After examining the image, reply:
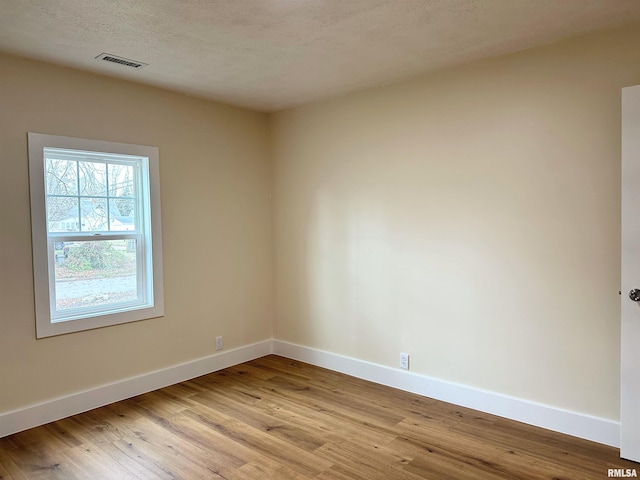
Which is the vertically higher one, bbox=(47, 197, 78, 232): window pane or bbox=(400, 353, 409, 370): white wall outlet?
bbox=(47, 197, 78, 232): window pane

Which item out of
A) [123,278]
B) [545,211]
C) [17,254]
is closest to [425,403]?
[545,211]

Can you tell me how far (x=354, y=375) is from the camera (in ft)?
12.9

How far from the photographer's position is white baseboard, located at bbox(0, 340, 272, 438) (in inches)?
116

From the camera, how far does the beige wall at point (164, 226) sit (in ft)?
9.61

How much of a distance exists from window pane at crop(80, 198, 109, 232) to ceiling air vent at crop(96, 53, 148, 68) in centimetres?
103

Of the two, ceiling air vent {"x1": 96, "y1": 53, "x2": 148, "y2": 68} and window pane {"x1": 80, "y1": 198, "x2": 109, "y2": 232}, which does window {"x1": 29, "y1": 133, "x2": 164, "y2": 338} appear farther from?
ceiling air vent {"x1": 96, "y1": 53, "x2": 148, "y2": 68}

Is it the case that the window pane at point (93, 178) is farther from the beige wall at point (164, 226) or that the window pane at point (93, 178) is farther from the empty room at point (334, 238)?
the beige wall at point (164, 226)

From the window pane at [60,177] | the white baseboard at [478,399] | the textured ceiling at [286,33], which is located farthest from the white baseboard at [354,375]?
the textured ceiling at [286,33]

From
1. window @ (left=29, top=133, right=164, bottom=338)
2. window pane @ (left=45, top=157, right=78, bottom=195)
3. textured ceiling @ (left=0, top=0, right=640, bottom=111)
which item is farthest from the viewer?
window pane @ (left=45, top=157, right=78, bottom=195)

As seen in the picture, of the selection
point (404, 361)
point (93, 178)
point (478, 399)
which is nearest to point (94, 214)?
point (93, 178)

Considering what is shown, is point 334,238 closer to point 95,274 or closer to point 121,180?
point 121,180

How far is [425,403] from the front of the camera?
3336 millimetres

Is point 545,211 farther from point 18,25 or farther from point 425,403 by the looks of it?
point 18,25

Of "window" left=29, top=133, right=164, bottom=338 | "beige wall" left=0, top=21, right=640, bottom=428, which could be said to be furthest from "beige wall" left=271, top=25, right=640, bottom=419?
"window" left=29, top=133, right=164, bottom=338
